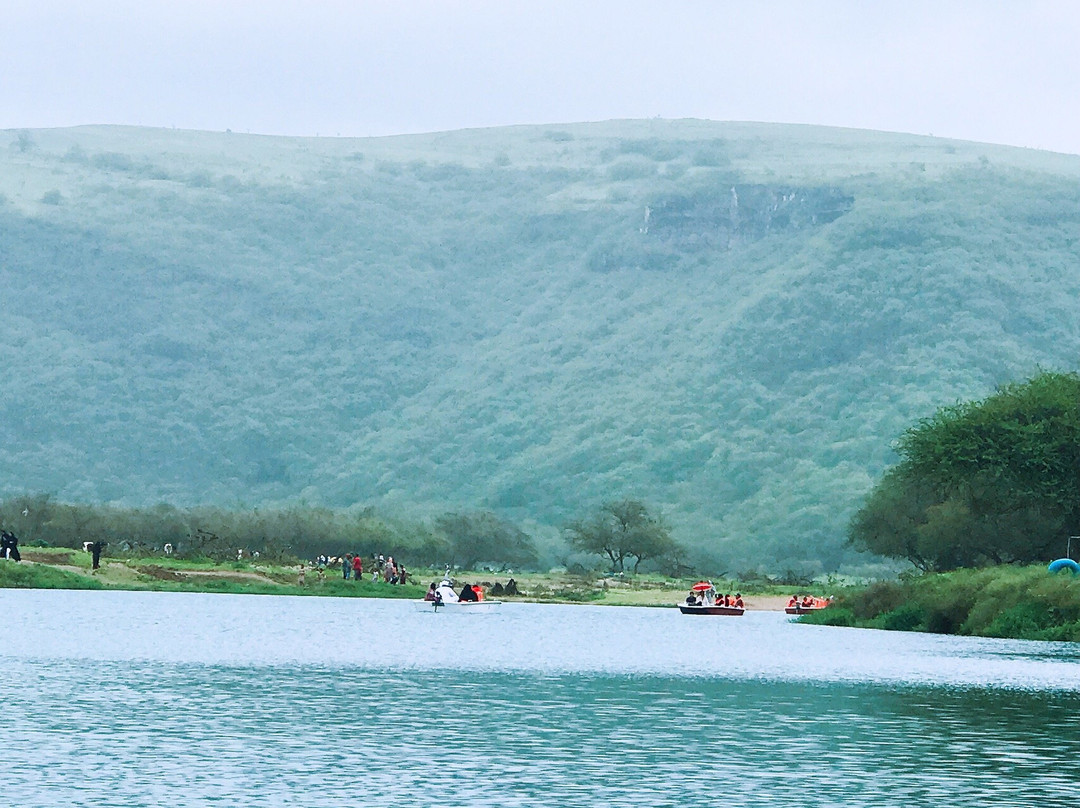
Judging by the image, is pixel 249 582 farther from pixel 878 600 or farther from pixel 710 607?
pixel 878 600

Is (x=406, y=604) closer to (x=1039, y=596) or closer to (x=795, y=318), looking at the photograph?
(x=1039, y=596)

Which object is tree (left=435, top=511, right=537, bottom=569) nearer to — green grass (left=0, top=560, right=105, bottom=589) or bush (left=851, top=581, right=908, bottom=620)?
green grass (left=0, top=560, right=105, bottom=589)

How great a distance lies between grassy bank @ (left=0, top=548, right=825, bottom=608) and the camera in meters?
100

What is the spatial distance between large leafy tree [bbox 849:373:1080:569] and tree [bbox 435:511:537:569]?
64076 mm

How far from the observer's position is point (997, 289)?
191250mm

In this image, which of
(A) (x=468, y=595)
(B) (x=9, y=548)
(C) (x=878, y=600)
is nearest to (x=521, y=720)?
(C) (x=878, y=600)

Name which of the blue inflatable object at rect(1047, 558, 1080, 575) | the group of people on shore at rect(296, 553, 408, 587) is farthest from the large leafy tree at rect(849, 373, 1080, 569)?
the group of people on shore at rect(296, 553, 408, 587)

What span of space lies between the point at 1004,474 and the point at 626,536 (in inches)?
2681

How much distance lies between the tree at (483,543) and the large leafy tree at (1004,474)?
6408 centimetres

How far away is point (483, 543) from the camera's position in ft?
520

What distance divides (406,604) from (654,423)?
265 ft

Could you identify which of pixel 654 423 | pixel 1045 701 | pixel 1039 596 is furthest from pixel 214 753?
pixel 654 423

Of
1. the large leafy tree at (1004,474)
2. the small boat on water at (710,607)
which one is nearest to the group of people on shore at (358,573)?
the small boat on water at (710,607)

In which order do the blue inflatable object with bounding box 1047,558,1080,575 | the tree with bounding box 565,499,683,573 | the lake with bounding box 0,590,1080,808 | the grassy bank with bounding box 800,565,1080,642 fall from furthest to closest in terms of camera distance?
1. the tree with bounding box 565,499,683,573
2. the blue inflatable object with bounding box 1047,558,1080,575
3. the grassy bank with bounding box 800,565,1080,642
4. the lake with bounding box 0,590,1080,808
